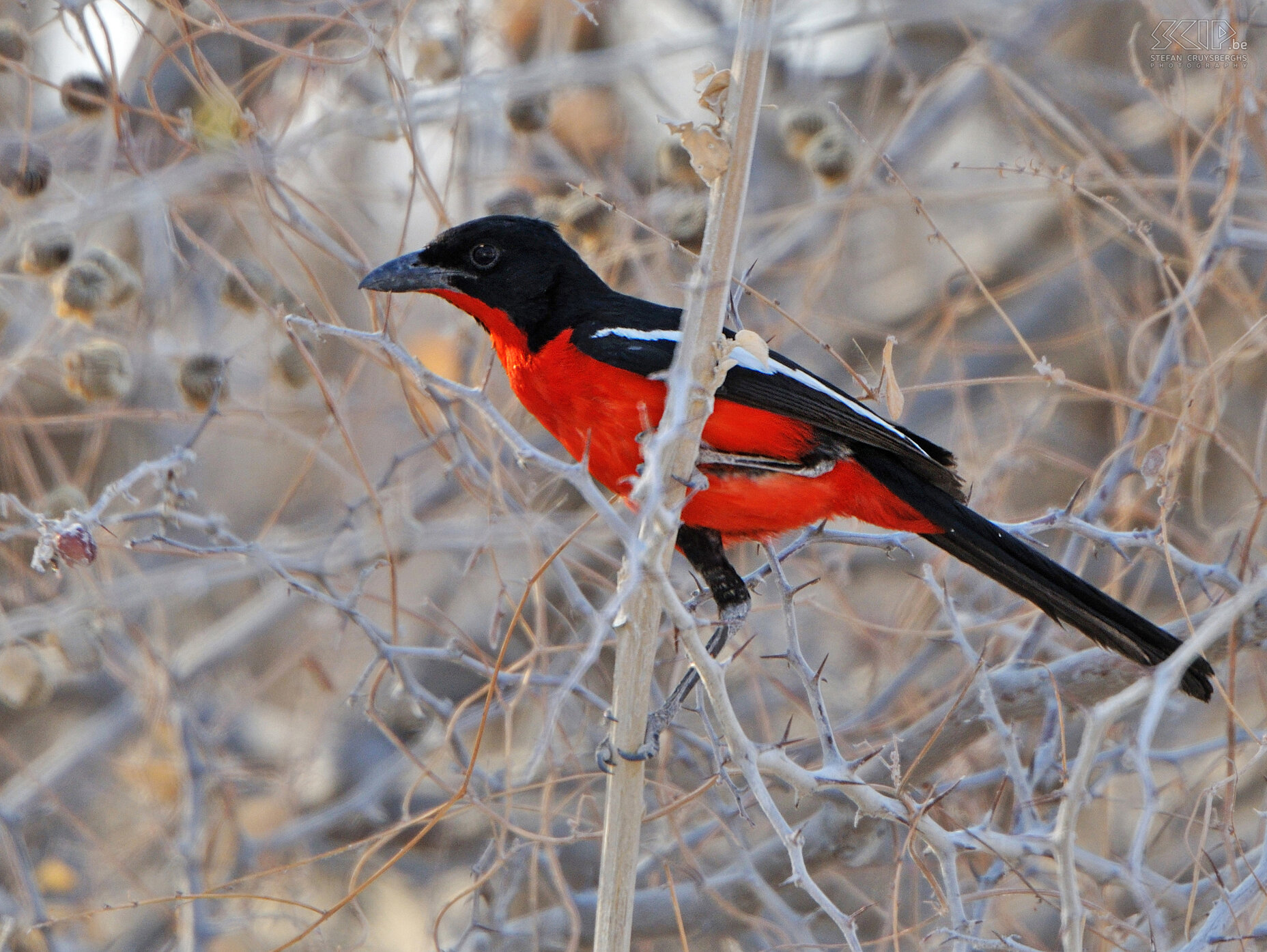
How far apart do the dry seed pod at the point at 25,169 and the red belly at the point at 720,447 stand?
3.64ft

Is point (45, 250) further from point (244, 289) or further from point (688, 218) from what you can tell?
point (688, 218)

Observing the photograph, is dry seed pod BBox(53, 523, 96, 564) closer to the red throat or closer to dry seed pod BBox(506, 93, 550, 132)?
the red throat

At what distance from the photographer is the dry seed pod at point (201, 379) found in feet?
9.41

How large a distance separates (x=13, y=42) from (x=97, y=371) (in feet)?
2.42

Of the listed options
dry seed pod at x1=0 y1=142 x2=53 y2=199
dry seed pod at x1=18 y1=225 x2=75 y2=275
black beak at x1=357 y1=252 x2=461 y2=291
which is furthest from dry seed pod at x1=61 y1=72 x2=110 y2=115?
black beak at x1=357 y1=252 x2=461 y2=291

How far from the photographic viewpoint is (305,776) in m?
4.71

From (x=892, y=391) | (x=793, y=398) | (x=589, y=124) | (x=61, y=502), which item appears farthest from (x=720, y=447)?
(x=589, y=124)

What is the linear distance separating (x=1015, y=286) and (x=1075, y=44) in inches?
139

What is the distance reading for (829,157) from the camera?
10.7 ft

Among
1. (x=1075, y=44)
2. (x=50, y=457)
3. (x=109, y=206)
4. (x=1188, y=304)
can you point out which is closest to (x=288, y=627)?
(x=50, y=457)

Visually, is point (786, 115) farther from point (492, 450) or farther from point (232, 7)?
point (232, 7)

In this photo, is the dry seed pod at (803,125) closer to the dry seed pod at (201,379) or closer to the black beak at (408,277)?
the black beak at (408,277)

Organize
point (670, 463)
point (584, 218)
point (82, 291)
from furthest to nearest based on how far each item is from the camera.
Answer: point (584, 218)
point (82, 291)
point (670, 463)

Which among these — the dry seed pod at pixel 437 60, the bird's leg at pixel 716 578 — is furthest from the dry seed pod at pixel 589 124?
the bird's leg at pixel 716 578
